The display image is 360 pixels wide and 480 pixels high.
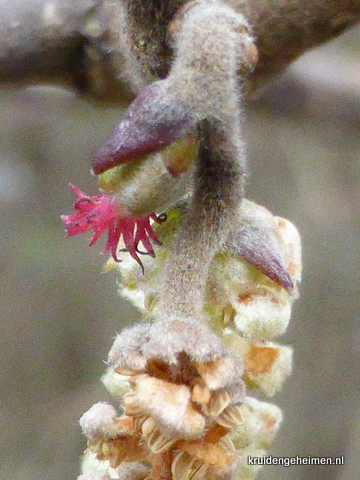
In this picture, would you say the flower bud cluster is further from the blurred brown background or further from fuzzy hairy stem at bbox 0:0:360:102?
the blurred brown background

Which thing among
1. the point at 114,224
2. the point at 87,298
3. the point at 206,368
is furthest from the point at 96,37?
the point at 87,298

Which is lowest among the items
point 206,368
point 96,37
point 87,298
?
point 206,368

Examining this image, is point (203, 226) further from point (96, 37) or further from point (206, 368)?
point (96, 37)

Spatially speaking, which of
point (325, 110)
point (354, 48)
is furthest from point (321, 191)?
point (325, 110)

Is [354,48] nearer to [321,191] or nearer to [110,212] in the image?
[321,191]

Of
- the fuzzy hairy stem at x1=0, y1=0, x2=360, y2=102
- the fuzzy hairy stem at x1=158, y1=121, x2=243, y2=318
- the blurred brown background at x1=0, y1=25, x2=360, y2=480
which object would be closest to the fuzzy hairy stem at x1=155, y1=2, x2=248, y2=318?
the fuzzy hairy stem at x1=158, y1=121, x2=243, y2=318

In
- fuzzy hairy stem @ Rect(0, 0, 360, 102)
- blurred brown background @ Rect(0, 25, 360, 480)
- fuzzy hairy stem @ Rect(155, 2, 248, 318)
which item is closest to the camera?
fuzzy hairy stem @ Rect(155, 2, 248, 318)
